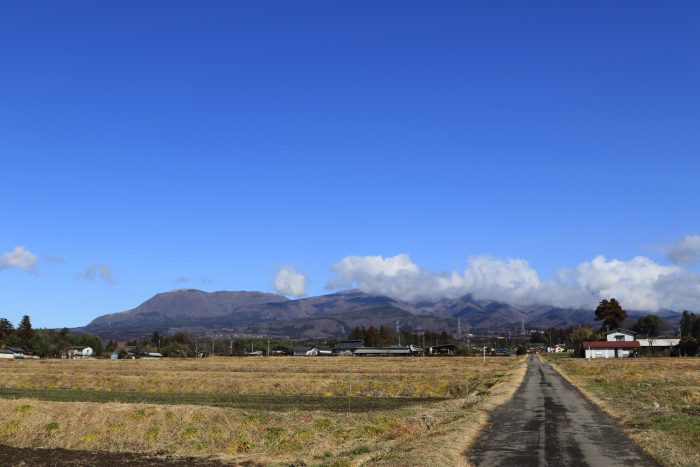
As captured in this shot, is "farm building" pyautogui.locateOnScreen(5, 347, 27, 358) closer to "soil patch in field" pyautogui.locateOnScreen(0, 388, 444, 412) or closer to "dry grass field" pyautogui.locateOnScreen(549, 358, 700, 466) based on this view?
"soil patch in field" pyautogui.locateOnScreen(0, 388, 444, 412)

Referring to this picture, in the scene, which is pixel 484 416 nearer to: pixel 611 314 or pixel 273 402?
pixel 273 402

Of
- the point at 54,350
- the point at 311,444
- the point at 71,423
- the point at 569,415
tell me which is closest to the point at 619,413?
the point at 569,415

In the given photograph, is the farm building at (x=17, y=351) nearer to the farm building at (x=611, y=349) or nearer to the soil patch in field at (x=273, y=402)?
the soil patch in field at (x=273, y=402)

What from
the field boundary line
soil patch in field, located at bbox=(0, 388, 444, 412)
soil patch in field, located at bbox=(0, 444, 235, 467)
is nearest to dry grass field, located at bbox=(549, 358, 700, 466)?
the field boundary line

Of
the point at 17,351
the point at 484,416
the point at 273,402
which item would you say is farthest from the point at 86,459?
the point at 17,351

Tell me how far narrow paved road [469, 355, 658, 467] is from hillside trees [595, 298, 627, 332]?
526 ft

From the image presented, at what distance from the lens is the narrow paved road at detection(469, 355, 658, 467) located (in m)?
19.2

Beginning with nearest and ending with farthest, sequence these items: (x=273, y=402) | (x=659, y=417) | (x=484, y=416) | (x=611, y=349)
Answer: (x=659, y=417), (x=484, y=416), (x=273, y=402), (x=611, y=349)

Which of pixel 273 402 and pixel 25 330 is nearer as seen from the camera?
pixel 273 402

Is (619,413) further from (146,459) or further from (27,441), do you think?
(27,441)

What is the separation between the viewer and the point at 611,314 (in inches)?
7215

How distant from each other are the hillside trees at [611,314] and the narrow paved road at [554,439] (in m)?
160

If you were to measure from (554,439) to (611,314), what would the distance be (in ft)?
575

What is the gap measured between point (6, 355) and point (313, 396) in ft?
422
